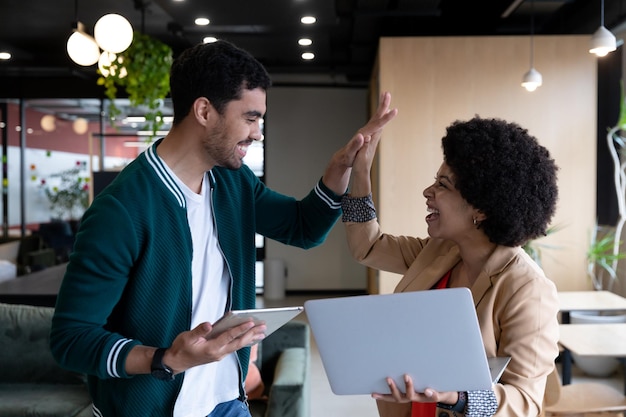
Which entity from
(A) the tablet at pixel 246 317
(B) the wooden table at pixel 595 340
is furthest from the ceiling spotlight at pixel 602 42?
(A) the tablet at pixel 246 317

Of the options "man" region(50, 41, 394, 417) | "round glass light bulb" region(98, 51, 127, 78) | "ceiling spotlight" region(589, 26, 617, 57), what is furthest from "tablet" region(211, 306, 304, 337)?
"round glass light bulb" region(98, 51, 127, 78)

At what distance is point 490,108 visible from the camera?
6664mm

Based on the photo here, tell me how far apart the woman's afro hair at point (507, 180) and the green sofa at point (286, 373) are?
1828 millimetres

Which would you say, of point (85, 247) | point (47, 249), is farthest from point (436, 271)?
point (47, 249)

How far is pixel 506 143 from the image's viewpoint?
1.77 metres

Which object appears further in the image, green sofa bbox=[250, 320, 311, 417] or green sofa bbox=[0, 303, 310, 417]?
green sofa bbox=[0, 303, 310, 417]

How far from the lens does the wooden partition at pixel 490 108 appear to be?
6.61m

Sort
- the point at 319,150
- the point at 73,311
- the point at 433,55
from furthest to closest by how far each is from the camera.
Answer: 1. the point at 319,150
2. the point at 433,55
3. the point at 73,311

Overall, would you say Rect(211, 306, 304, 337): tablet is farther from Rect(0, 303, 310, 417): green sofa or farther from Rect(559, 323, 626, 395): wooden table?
Rect(559, 323, 626, 395): wooden table

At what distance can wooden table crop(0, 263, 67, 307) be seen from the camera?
5.21 m

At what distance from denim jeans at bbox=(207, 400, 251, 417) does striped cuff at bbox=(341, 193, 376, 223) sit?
633mm

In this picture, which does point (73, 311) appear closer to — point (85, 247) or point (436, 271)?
Answer: point (85, 247)

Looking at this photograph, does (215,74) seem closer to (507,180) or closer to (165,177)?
(165,177)

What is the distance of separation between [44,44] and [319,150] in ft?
13.7
